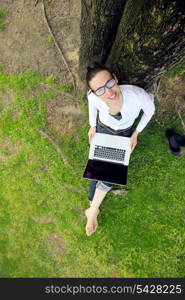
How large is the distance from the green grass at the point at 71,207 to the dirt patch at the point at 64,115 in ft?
0.38

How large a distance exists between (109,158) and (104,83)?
3.75 feet

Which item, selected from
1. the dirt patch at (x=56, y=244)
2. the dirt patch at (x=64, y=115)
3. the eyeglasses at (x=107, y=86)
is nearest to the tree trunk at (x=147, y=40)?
the eyeglasses at (x=107, y=86)

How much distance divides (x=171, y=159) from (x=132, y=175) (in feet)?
2.09

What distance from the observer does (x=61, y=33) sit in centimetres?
Result: 467

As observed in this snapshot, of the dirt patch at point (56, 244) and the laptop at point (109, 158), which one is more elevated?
the laptop at point (109, 158)

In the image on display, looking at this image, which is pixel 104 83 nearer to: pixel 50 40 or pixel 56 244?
pixel 50 40

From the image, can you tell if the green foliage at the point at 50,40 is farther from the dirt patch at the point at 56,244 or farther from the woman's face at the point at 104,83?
the dirt patch at the point at 56,244

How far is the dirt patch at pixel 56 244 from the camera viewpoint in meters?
4.44

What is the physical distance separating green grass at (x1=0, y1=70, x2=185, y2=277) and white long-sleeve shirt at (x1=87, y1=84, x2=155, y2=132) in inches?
40.2

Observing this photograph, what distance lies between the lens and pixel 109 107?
326 cm

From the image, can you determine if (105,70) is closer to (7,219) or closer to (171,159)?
(171,159)

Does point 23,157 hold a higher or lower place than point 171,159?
lower

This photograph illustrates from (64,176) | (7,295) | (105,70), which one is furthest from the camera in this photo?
(64,176)

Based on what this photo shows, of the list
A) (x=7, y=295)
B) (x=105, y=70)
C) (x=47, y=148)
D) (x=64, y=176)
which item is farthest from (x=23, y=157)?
(x=105, y=70)
